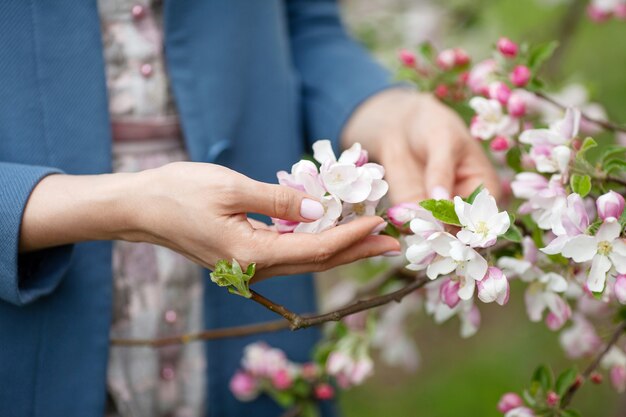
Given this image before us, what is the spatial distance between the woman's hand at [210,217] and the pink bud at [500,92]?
320 millimetres

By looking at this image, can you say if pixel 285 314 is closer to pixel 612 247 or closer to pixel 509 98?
pixel 612 247

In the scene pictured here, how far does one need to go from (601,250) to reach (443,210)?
0.18 m

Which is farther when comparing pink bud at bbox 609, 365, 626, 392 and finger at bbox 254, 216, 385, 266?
pink bud at bbox 609, 365, 626, 392

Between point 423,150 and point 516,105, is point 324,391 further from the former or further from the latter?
point 516,105

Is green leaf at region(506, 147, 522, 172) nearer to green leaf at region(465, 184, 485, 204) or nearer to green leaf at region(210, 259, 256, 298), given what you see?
green leaf at region(465, 184, 485, 204)

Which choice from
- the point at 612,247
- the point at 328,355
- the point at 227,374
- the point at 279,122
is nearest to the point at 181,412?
the point at 227,374

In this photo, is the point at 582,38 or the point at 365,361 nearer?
the point at 365,361

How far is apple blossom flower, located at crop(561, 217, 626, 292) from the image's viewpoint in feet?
2.72

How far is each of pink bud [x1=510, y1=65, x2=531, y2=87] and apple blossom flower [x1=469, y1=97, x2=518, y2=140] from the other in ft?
0.16

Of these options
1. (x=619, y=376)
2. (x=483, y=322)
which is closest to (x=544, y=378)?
(x=619, y=376)

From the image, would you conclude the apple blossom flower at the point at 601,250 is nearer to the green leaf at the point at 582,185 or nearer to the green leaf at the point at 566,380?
the green leaf at the point at 582,185

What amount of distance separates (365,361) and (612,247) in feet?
2.02

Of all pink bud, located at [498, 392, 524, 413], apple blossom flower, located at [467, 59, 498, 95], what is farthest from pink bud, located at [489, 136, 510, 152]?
pink bud, located at [498, 392, 524, 413]

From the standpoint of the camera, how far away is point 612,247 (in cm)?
84
